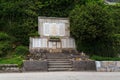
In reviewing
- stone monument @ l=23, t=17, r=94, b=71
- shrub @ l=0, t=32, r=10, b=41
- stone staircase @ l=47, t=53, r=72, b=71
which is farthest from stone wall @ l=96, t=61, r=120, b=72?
shrub @ l=0, t=32, r=10, b=41

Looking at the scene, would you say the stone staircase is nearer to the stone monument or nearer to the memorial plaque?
the stone monument

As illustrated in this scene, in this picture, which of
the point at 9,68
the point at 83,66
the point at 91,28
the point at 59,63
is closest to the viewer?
the point at 9,68

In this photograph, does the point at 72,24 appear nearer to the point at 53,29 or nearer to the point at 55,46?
the point at 53,29

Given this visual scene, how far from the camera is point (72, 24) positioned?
24188mm

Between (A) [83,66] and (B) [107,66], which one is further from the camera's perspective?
(A) [83,66]

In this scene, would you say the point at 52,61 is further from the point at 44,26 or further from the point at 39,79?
the point at 39,79

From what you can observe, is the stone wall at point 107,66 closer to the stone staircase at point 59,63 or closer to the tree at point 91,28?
the stone staircase at point 59,63

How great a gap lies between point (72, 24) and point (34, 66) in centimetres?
555

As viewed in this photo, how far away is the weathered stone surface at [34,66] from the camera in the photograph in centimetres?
2005

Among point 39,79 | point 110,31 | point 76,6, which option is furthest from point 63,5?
point 39,79

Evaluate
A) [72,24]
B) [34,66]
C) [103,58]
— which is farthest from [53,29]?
[34,66]

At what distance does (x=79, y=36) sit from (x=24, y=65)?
17.5 feet

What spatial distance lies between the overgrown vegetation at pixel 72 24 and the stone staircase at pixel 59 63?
84.4 inches

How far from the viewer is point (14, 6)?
2520 cm
